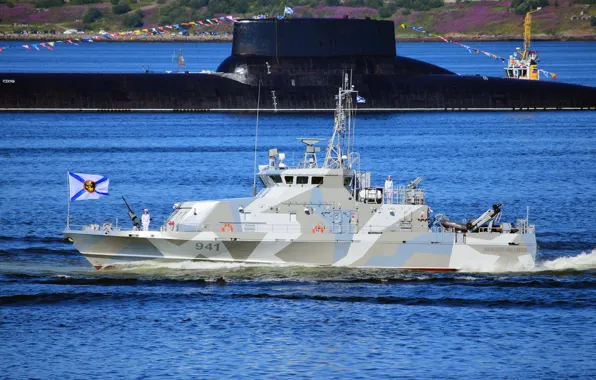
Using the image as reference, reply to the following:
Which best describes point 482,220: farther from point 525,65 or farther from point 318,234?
point 525,65

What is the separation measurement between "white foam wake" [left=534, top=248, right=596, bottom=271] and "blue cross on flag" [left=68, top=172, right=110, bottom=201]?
13143mm

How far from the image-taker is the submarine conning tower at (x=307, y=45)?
78.9 metres

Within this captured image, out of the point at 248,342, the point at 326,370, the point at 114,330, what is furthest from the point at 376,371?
the point at 114,330

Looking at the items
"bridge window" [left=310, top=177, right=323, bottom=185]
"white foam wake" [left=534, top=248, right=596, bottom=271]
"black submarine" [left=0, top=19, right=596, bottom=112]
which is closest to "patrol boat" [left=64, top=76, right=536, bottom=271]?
"bridge window" [left=310, top=177, right=323, bottom=185]

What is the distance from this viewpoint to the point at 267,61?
260 ft

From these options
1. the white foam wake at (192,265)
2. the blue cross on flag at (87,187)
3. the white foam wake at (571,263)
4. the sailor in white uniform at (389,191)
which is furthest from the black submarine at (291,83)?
the white foam wake at (192,265)

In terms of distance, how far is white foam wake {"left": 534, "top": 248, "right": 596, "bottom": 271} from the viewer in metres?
36.6

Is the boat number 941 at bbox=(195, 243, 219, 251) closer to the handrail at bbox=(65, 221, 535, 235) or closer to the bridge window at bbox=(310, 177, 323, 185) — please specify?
the handrail at bbox=(65, 221, 535, 235)

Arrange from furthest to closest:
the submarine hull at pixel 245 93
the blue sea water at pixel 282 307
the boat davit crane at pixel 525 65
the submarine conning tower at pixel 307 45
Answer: the boat davit crane at pixel 525 65 < the submarine hull at pixel 245 93 < the submarine conning tower at pixel 307 45 < the blue sea water at pixel 282 307

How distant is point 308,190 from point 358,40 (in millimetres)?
44980

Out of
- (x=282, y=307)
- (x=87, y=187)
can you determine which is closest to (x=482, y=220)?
(x=282, y=307)

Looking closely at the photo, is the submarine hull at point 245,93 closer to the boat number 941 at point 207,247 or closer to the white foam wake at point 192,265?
the white foam wake at point 192,265

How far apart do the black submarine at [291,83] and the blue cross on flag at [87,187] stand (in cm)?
4273

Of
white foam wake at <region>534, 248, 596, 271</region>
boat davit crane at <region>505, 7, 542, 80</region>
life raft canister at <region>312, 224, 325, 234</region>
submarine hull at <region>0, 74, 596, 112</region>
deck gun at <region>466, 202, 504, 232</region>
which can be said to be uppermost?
boat davit crane at <region>505, 7, 542, 80</region>
